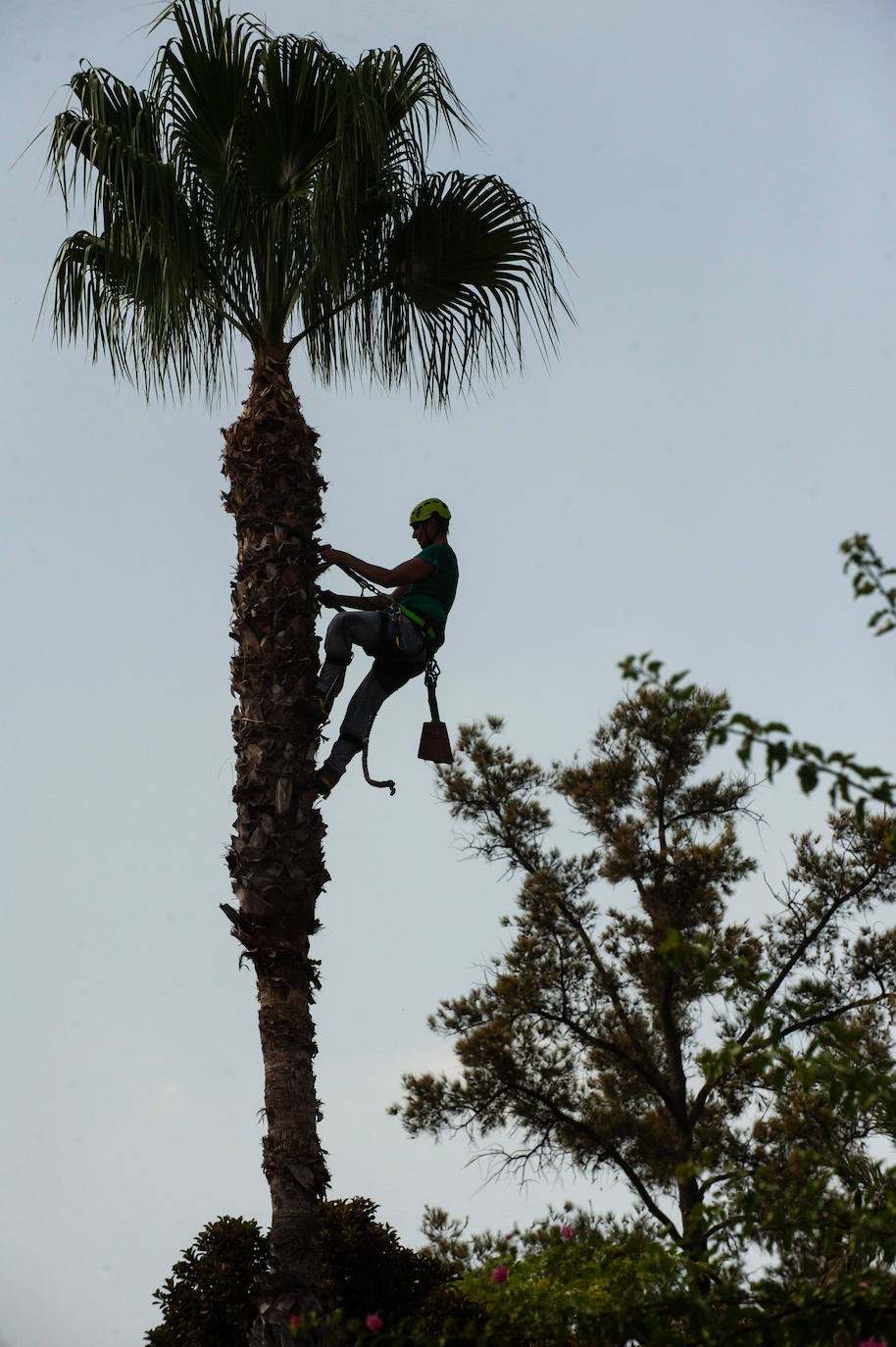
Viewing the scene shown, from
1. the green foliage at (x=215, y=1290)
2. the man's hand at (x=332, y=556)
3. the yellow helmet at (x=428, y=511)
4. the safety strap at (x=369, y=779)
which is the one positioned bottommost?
the green foliage at (x=215, y=1290)

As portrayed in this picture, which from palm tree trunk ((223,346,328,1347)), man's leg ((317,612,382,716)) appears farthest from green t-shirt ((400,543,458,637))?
palm tree trunk ((223,346,328,1347))

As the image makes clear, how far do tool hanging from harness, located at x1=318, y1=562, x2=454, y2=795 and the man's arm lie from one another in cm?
4

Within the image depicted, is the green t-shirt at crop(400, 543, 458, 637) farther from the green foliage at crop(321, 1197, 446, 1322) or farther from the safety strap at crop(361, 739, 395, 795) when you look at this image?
the green foliage at crop(321, 1197, 446, 1322)

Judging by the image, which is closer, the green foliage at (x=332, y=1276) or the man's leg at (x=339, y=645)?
the man's leg at (x=339, y=645)

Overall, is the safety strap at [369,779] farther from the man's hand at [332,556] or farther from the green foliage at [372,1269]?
the green foliage at [372,1269]

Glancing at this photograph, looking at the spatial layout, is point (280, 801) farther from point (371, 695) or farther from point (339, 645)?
point (371, 695)

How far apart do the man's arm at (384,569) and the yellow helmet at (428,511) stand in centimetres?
45

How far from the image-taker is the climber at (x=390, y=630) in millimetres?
7129

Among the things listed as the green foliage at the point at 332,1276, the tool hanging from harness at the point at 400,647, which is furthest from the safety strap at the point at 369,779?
the green foliage at the point at 332,1276

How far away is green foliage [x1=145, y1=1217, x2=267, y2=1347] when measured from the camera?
780 centimetres

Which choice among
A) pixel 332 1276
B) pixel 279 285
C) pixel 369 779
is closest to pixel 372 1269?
pixel 332 1276

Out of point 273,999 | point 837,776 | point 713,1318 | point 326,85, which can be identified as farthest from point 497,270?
point 713,1318

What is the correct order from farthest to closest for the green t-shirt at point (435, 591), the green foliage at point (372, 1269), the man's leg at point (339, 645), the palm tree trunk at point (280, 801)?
the green foliage at point (372, 1269) → the green t-shirt at point (435, 591) → the man's leg at point (339, 645) → the palm tree trunk at point (280, 801)

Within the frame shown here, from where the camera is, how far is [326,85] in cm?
744
